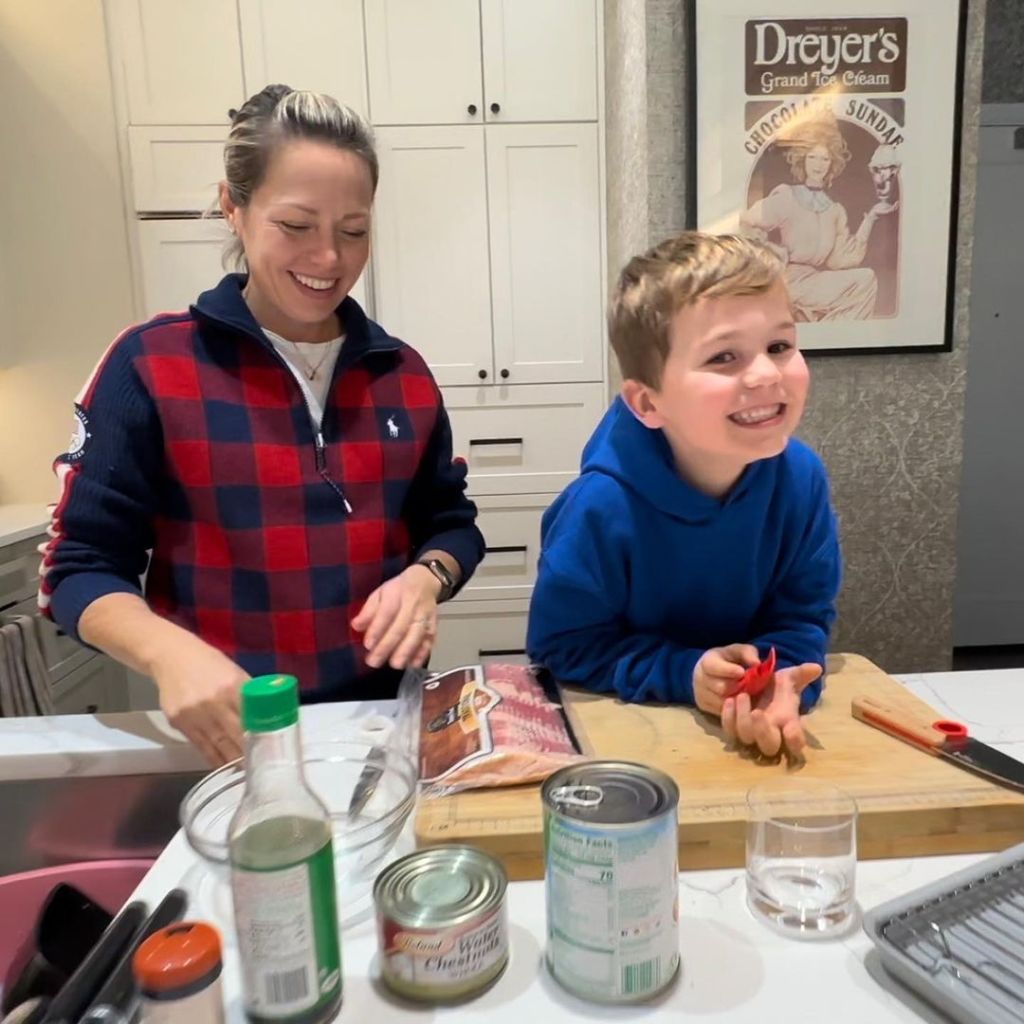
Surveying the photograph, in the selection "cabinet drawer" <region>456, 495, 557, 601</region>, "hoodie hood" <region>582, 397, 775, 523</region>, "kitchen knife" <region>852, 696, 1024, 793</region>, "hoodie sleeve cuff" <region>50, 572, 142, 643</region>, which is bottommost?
"cabinet drawer" <region>456, 495, 557, 601</region>

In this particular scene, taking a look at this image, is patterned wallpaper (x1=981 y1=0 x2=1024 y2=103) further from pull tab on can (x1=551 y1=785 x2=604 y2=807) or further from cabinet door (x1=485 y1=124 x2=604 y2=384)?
pull tab on can (x1=551 y1=785 x2=604 y2=807)

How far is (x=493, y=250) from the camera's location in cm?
267

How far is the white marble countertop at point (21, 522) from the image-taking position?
2.20 meters

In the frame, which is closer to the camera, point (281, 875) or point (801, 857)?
point (281, 875)

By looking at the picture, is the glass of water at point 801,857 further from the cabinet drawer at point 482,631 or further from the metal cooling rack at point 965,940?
the cabinet drawer at point 482,631

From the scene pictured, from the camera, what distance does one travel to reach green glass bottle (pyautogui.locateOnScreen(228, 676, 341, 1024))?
453mm

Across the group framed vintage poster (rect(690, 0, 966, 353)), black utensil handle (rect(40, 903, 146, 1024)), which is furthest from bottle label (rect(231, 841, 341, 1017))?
framed vintage poster (rect(690, 0, 966, 353))

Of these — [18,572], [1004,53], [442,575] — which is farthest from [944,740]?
[1004,53]

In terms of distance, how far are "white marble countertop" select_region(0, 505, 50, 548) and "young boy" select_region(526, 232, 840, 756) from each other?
1613mm

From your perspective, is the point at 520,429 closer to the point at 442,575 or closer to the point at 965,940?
the point at 442,575

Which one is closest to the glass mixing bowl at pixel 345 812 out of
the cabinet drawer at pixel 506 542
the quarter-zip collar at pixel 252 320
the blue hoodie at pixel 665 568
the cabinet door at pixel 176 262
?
the blue hoodie at pixel 665 568

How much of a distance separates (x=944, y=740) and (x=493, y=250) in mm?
2223

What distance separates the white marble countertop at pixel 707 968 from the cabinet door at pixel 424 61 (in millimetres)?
2421

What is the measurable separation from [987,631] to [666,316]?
122 inches
